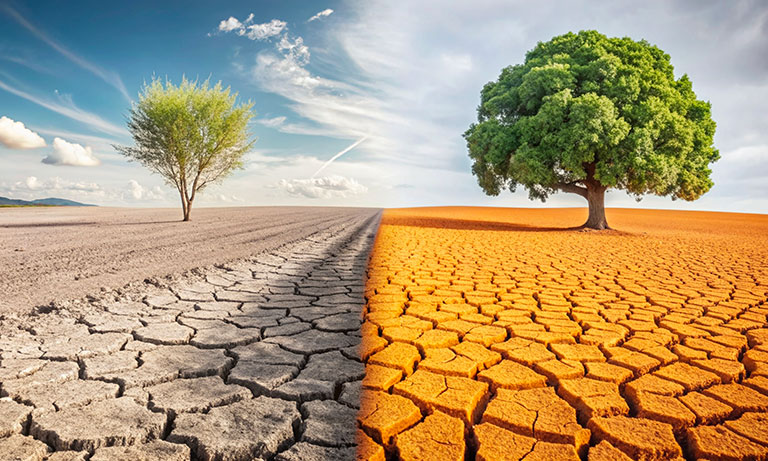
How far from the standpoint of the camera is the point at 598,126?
13.8 m

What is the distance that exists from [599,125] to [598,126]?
0.20ft

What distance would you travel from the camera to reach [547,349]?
305 cm

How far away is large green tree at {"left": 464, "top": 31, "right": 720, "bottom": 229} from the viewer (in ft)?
47.1

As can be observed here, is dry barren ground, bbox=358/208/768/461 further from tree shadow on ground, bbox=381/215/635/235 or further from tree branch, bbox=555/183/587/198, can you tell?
tree branch, bbox=555/183/587/198

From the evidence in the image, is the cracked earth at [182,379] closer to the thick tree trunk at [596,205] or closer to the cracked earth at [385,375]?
the cracked earth at [385,375]

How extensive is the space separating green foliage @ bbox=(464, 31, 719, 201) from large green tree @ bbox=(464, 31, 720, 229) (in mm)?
38

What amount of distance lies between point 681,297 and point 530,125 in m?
11.8

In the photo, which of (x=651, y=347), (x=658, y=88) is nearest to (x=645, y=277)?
(x=651, y=347)

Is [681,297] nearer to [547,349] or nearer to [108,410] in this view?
[547,349]

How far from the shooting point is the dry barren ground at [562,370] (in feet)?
6.23

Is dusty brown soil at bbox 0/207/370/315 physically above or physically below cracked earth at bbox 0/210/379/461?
above

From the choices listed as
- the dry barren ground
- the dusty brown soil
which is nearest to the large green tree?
the dry barren ground

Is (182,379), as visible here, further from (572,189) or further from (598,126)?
(572,189)

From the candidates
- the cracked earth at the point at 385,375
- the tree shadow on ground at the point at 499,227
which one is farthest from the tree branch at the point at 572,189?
the cracked earth at the point at 385,375
